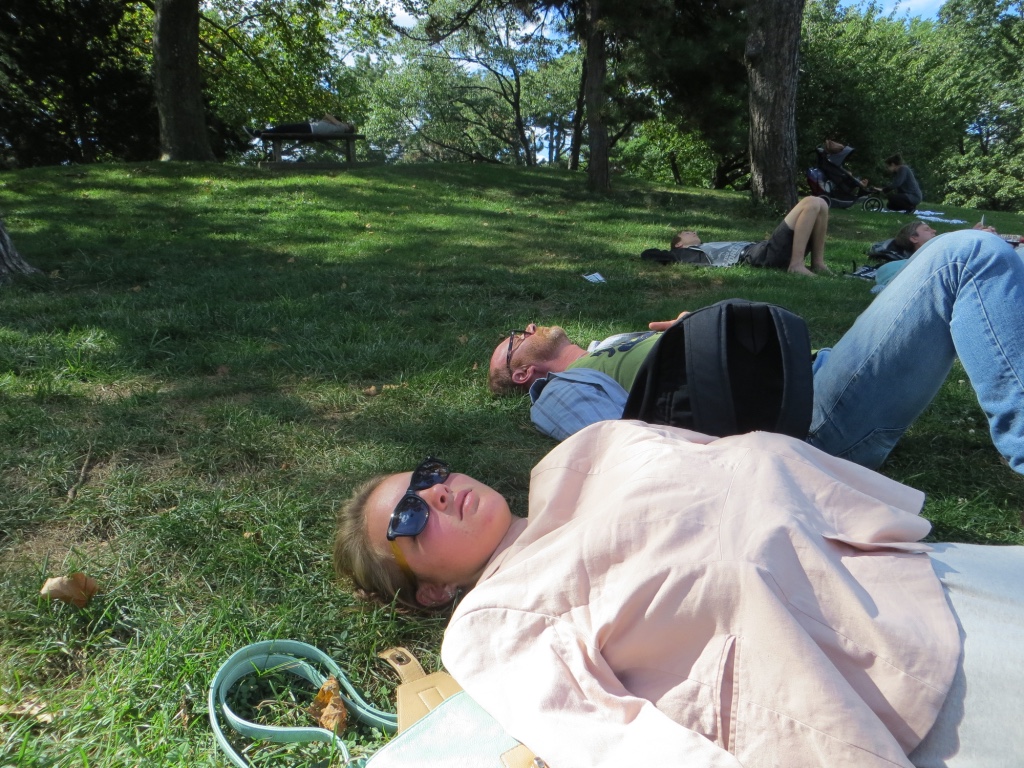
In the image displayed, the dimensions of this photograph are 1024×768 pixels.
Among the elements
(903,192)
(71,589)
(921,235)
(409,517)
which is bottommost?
(71,589)

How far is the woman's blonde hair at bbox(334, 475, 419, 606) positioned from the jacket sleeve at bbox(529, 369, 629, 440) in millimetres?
1098

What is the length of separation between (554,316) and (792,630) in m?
4.13

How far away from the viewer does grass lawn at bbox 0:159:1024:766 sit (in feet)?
6.64

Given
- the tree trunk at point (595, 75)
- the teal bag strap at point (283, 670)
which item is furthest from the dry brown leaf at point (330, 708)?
the tree trunk at point (595, 75)

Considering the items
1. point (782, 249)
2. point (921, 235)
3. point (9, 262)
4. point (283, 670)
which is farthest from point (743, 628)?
point (921, 235)

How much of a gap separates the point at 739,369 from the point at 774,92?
33.2 ft

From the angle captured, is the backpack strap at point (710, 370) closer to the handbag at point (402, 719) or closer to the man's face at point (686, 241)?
the handbag at point (402, 719)

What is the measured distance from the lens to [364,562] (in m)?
2.21

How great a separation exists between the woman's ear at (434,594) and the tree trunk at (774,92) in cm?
1080

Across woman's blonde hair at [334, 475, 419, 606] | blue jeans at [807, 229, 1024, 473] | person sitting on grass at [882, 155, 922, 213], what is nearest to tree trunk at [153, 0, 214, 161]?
woman's blonde hair at [334, 475, 419, 606]

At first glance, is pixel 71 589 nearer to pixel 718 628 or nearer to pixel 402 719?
pixel 402 719

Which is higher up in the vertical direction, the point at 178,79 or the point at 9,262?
the point at 178,79

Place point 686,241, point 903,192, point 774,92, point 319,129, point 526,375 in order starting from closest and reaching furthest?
point 526,375 → point 686,241 → point 774,92 → point 903,192 → point 319,129

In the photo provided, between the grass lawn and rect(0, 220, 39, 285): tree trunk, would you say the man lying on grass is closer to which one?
the grass lawn
